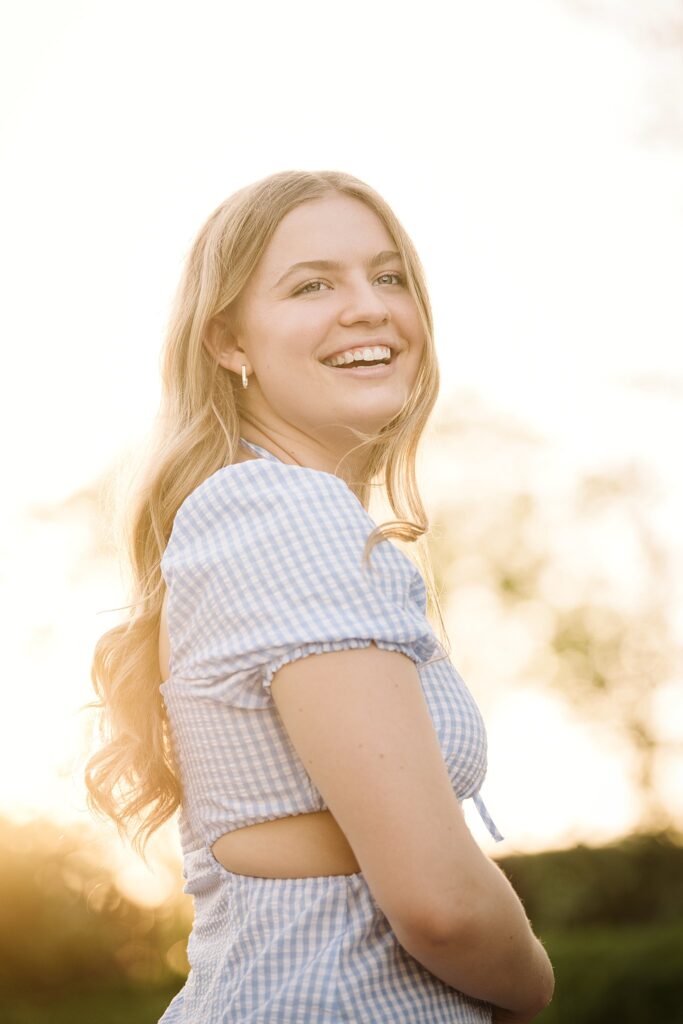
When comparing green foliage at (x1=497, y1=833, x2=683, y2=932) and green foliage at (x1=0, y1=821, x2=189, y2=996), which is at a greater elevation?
green foliage at (x1=0, y1=821, x2=189, y2=996)

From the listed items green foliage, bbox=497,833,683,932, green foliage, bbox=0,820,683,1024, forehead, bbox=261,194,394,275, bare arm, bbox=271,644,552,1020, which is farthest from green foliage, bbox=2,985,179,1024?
bare arm, bbox=271,644,552,1020

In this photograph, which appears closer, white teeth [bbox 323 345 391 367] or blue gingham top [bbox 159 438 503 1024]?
blue gingham top [bbox 159 438 503 1024]

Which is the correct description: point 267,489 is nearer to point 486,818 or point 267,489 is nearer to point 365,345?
point 365,345

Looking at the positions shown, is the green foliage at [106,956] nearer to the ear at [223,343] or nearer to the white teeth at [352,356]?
the ear at [223,343]

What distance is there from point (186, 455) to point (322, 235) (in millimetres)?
591

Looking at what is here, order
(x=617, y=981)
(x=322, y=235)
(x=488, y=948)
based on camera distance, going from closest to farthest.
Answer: (x=488, y=948), (x=322, y=235), (x=617, y=981)

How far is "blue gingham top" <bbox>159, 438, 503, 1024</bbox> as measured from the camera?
176cm

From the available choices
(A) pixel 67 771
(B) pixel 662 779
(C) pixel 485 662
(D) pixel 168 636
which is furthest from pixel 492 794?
(D) pixel 168 636

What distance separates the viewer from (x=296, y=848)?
6.11ft

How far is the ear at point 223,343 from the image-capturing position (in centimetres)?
256

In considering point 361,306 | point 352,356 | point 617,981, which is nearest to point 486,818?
point 352,356

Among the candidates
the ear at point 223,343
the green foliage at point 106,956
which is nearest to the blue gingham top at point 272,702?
the ear at point 223,343

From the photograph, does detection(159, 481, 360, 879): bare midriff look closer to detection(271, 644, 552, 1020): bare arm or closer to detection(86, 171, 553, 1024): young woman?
detection(86, 171, 553, 1024): young woman

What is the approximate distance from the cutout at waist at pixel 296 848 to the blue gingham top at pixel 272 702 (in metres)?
0.02
